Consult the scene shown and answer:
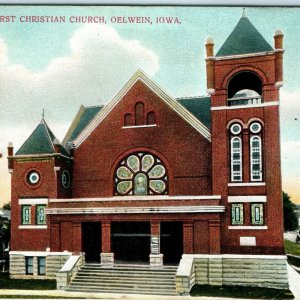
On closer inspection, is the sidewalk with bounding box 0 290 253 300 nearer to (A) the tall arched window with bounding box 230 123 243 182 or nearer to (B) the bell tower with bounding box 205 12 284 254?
(B) the bell tower with bounding box 205 12 284 254

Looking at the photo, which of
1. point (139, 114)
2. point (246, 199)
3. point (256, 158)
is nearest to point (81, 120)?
point (139, 114)

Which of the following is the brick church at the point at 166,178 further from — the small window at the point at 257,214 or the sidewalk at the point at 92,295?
the sidewalk at the point at 92,295

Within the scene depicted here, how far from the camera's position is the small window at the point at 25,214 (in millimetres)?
15414

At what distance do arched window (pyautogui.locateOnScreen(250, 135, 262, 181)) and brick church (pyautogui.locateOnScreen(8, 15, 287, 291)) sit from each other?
0.03 metres

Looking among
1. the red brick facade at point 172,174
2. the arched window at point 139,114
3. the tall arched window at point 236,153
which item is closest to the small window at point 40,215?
the red brick facade at point 172,174

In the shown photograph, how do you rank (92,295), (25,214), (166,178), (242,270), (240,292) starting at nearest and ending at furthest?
(240,292)
(92,295)
(242,270)
(166,178)
(25,214)

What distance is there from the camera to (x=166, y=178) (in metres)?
15.3

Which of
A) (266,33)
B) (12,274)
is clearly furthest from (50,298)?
(266,33)

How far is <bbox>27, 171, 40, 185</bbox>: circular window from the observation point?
15.6 meters

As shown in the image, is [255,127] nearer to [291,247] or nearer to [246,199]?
[246,199]

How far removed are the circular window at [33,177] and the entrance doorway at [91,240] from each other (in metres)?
1.87

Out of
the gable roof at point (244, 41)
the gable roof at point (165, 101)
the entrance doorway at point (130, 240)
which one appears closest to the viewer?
the gable roof at point (244, 41)

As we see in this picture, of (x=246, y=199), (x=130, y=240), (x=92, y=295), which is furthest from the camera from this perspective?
(x=130, y=240)

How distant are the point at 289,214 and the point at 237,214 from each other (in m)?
1.37
